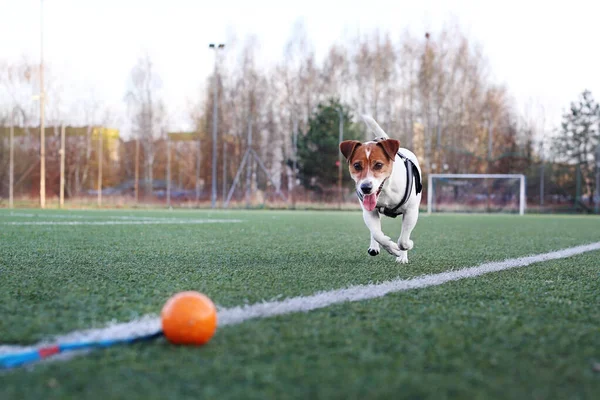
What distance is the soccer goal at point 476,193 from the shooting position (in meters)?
30.5

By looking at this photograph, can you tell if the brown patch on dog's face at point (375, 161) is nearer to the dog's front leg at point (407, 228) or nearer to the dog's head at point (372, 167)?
the dog's head at point (372, 167)

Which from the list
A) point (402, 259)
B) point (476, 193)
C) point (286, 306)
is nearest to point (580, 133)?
point (476, 193)

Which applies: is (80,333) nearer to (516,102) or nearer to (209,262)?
(209,262)

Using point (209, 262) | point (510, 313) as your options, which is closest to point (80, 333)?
point (510, 313)

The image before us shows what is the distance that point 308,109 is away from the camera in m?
42.8

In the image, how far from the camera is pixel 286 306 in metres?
3.15

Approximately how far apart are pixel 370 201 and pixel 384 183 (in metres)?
0.20

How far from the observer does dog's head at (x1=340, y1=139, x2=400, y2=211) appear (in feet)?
15.9

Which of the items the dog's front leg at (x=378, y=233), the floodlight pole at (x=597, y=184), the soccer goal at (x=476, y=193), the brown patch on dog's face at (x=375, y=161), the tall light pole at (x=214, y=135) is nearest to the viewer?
the brown patch on dog's face at (x=375, y=161)

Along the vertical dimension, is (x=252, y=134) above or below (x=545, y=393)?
above

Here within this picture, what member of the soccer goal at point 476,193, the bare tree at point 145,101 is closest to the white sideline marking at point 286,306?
the soccer goal at point 476,193

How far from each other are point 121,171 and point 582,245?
45.1 metres

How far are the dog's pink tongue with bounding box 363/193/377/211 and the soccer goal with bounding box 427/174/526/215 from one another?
82.0 ft

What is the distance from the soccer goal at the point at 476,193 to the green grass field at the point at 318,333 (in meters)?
25.7
